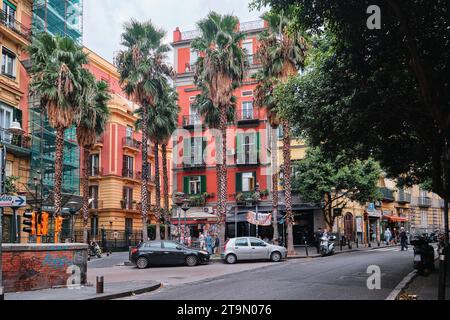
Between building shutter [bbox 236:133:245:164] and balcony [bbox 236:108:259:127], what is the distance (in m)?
1.06

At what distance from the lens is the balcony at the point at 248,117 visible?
43250 mm

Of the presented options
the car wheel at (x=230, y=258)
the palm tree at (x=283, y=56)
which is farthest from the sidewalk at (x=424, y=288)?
the palm tree at (x=283, y=56)

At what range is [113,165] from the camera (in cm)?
5066

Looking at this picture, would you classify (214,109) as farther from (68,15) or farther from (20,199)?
(20,199)

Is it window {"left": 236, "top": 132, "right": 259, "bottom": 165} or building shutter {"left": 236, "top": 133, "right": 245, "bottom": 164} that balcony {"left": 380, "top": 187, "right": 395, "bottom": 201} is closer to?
window {"left": 236, "top": 132, "right": 259, "bottom": 165}

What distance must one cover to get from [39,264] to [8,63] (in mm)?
23177

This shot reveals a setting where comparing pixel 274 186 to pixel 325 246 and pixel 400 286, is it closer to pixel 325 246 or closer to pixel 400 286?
pixel 325 246

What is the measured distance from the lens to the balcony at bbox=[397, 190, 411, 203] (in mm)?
56375

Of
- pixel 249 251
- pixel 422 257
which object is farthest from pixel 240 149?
pixel 422 257

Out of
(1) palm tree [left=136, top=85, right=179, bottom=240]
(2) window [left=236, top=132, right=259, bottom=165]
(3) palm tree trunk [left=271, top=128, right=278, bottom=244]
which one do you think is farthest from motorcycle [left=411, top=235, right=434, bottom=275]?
(2) window [left=236, top=132, right=259, bottom=165]

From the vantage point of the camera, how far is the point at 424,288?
1340cm

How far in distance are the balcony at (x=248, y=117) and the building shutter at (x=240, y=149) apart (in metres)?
1.06
